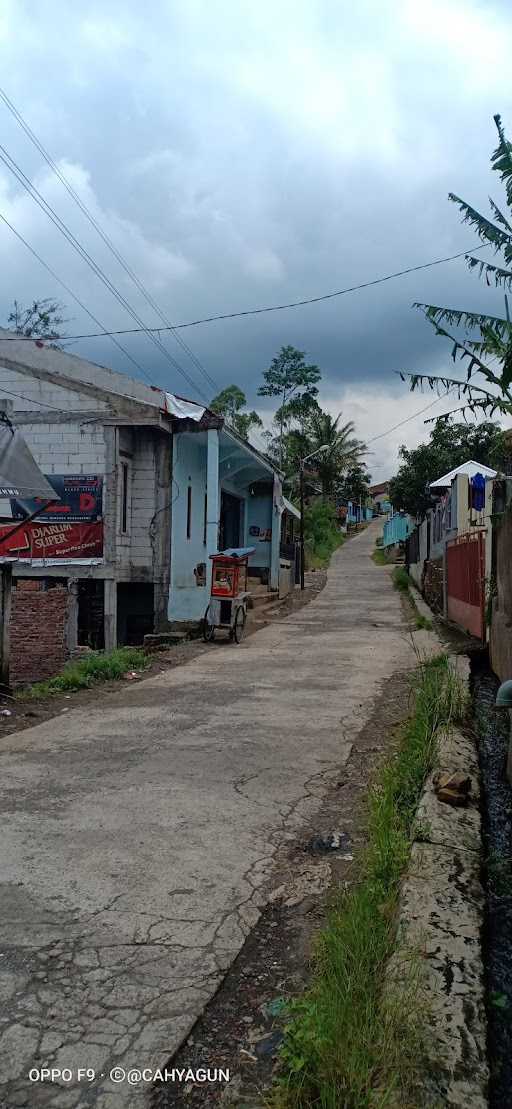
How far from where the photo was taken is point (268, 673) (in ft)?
34.7

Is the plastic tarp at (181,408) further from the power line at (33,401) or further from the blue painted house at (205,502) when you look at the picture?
the power line at (33,401)

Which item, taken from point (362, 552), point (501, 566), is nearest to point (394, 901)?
point (501, 566)

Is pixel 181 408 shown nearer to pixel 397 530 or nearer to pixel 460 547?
pixel 460 547

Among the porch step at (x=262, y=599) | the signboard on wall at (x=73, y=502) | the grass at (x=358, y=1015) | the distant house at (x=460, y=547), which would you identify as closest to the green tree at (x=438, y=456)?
the distant house at (x=460, y=547)

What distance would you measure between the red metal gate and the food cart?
12.1 ft

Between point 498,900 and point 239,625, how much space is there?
10.9 meters

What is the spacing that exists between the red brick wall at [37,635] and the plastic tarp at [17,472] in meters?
7.00

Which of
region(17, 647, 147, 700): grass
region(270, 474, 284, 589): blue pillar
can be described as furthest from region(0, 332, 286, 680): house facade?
region(270, 474, 284, 589): blue pillar

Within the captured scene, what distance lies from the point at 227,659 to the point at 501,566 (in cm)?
488

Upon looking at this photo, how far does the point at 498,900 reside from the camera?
3.89 metres

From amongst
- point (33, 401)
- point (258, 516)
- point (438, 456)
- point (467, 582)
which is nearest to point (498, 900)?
point (467, 582)

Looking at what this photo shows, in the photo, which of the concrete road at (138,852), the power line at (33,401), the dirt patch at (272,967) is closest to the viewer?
the dirt patch at (272,967)

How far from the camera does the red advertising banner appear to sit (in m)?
16.6

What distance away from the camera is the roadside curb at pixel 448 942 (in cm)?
236
